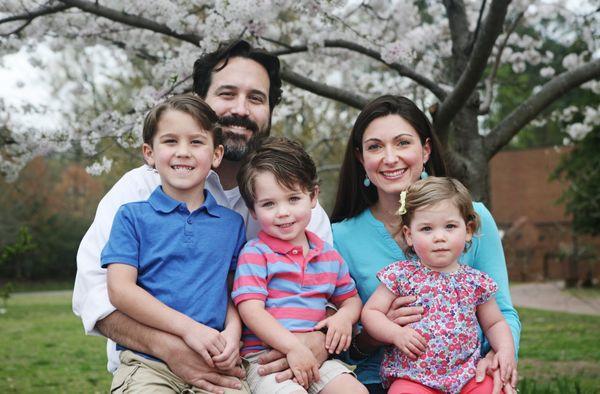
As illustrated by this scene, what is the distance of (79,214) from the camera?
2914 cm

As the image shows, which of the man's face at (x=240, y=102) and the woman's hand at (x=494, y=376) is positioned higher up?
the man's face at (x=240, y=102)

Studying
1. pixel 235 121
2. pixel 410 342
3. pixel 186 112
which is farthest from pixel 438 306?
pixel 235 121

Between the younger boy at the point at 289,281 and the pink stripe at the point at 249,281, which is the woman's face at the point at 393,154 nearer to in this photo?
the younger boy at the point at 289,281

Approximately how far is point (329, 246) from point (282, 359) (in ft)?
1.76

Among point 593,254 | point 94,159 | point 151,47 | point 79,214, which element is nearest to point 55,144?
point 94,159

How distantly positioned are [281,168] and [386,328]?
0.74m

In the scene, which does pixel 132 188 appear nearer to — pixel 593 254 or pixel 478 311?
pixel 478 311

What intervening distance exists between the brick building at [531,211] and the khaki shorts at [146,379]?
72.6ft

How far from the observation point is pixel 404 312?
106 inches

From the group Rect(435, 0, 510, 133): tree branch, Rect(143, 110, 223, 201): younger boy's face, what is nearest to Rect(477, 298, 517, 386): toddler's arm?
Result: Rect(143, 110, 223, 201): younger boy's face

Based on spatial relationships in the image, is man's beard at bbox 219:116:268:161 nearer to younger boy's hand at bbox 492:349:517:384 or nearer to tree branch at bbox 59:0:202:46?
younger boy's hand at bbox 492:349:517:384

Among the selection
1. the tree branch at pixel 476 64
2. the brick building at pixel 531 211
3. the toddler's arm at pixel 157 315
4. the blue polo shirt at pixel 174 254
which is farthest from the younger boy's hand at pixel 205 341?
the brick building at pixel 531 211

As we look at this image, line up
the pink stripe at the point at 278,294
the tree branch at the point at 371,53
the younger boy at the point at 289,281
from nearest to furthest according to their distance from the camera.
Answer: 1. the younger boy at the point at 289,281
2. the pink stripe at the point at 278,294
3. the tree branch at the point at 371,53

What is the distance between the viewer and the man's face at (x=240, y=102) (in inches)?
134
